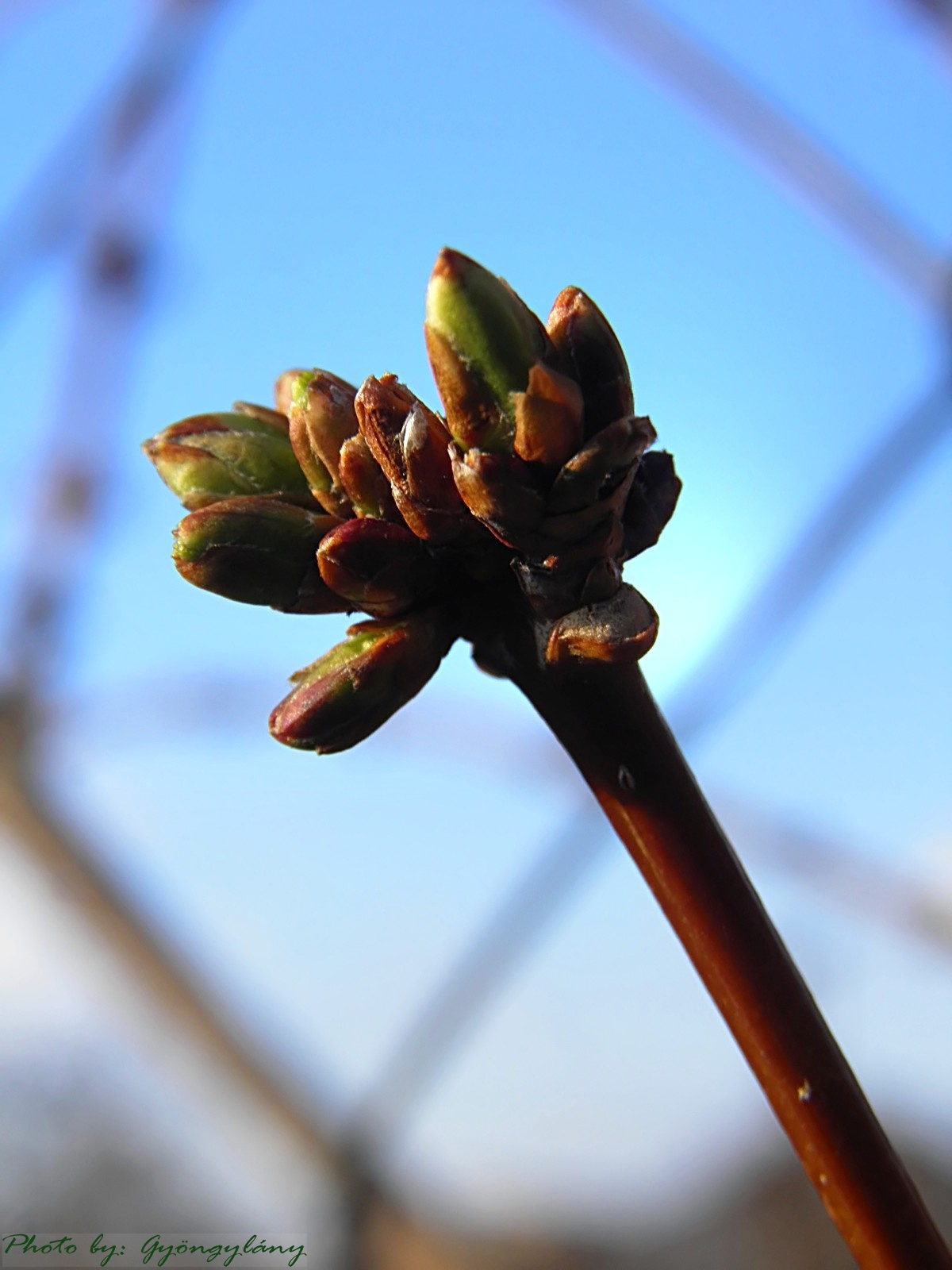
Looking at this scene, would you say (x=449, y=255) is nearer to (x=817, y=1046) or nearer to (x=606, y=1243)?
(x=817, y=1046)

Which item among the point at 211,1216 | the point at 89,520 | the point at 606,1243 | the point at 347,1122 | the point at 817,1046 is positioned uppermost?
the point at 817,1046

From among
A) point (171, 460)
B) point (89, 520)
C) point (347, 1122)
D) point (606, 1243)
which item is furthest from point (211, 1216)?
point (171, 460)

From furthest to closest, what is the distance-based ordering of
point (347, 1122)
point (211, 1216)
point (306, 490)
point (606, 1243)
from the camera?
1. point (347, 1122)
2. point (606, 1243)
3. point (211, 1216)
4. point (306, 490)

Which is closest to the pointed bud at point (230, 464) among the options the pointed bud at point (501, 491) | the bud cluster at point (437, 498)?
the bud cluster at point (437, 498)

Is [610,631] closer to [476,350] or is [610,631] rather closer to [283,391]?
[476,350]

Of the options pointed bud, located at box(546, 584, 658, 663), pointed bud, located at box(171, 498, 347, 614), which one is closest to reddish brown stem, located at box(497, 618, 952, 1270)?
pointed bud, located at box(546, 584, 658, 663)

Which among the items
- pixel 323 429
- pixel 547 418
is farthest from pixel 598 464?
pixel 323 429

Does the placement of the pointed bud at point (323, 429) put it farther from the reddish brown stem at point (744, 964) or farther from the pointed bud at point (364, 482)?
the reddish brown stem at point (744, 964)
